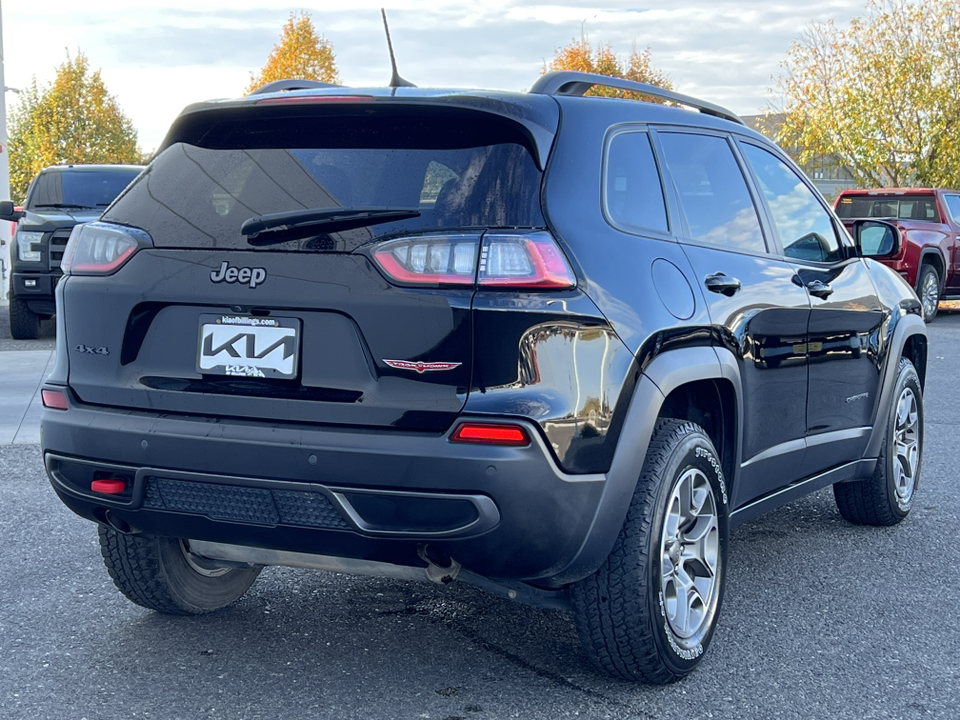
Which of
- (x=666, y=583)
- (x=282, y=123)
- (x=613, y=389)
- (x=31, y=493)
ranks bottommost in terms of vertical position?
(x=31, y=493)

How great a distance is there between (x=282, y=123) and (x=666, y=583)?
1.74 metres

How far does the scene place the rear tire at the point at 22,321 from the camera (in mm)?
13539

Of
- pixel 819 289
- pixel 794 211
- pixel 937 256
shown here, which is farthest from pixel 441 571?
pixel 937 256

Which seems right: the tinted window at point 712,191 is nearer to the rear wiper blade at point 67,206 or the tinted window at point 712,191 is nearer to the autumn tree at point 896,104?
the rear wiper blade at point 67,206

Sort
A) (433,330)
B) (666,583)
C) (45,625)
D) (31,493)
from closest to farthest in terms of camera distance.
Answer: (433,330) → (666,583) → (45,625) → (31,493)

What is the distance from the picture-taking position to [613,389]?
10.4 ft

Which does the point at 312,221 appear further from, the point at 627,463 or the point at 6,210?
the point at 6,210

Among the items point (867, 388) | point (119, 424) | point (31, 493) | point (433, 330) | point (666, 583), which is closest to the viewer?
point (433, 330)

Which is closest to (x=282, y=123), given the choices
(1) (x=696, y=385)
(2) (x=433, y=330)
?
(2) (x=433, y=330)

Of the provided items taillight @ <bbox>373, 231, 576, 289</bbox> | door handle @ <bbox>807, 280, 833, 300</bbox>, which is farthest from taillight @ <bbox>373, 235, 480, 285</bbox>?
door handle @ <bbox>807, 280, 833, 300</bbox>

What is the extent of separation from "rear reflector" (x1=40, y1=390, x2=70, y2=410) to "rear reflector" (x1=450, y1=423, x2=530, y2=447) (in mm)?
1192

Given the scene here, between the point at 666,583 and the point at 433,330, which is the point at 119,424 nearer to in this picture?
the point at 433,330

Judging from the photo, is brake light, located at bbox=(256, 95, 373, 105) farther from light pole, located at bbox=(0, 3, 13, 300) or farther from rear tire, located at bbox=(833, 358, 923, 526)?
light pole, located at bbox=(0, 3, 13, 300)

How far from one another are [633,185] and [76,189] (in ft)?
38.1
